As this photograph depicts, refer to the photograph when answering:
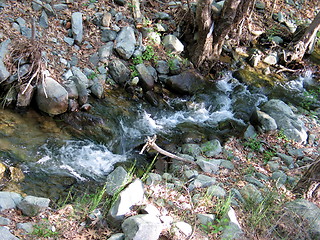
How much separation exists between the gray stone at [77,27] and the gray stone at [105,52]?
0.50 meters

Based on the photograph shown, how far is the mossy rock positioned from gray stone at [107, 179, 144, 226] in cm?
584

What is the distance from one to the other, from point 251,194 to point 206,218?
96cm

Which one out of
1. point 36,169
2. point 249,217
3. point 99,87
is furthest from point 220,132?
point 36,169

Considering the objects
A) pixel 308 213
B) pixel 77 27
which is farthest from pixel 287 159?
pixel 77 27

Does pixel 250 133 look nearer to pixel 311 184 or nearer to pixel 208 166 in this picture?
pixel 208 166

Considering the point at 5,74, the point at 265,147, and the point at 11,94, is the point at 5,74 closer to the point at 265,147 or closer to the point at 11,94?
the point at 11,94

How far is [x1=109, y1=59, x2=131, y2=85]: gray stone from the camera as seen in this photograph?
21.9ft

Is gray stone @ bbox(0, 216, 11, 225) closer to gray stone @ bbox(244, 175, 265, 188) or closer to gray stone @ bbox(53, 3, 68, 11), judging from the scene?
gray stone @ bbox(244, 175, 265, 188)

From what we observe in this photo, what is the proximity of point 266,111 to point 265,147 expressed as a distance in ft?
4.08

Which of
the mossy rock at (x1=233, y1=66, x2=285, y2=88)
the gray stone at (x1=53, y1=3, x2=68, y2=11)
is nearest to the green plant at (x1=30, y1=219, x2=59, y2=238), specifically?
the gray stone at (x1=53, y1=3, x2=68, y2=11)

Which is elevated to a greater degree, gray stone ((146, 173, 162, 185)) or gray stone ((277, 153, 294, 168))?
gray stone ((277, 153, 294, 168))

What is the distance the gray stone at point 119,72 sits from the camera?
668 cm

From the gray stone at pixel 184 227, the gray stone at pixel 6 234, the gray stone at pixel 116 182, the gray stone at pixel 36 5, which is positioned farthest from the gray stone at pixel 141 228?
the gray stone at pixel 36 5

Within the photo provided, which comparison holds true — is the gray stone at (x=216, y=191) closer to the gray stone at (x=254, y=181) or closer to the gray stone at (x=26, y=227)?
the gray stone at (x=254, y=181)
